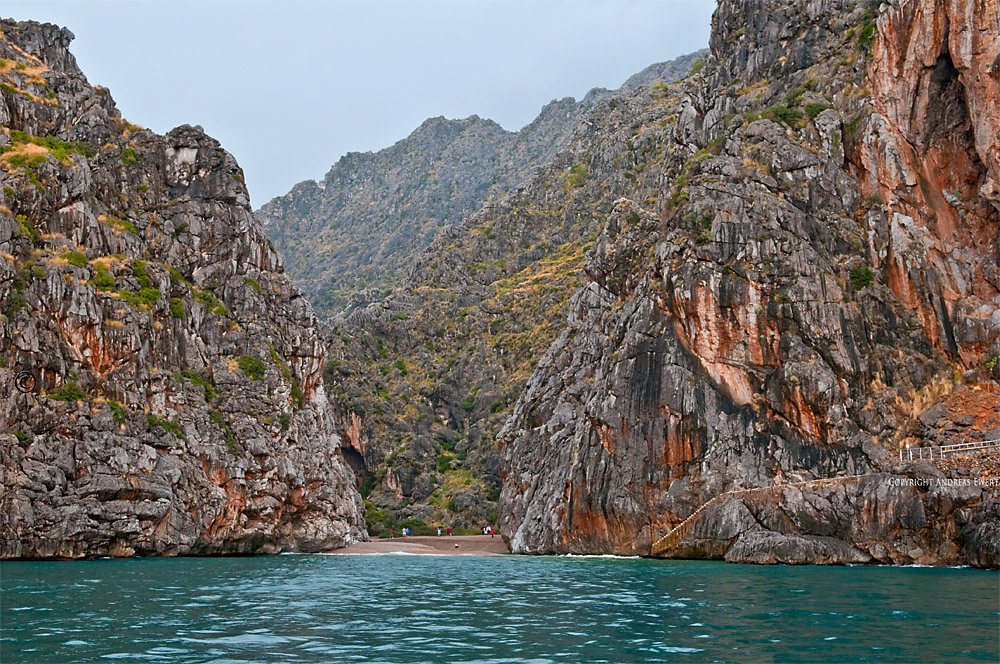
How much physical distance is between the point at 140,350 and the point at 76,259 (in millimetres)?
9666

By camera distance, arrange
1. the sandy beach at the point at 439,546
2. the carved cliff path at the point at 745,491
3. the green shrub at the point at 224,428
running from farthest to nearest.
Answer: the sandy beach at the point at 439,546, the green shrub at the point at 224,428, the carved cliff path at the point at 745,491

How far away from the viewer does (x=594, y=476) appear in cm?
7369

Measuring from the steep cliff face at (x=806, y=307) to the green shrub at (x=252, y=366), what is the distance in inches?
1261

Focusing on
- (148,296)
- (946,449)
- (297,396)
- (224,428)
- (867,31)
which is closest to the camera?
(946,449)

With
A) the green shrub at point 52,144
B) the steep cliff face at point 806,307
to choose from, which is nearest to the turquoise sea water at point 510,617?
the steep cliff face at point 806,307

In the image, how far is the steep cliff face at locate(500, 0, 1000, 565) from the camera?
216ft

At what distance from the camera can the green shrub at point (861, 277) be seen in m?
70.5

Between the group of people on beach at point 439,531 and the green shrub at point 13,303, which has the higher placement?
the green shrub at point 13,303

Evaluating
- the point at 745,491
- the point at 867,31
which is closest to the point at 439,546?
the point at 745,491

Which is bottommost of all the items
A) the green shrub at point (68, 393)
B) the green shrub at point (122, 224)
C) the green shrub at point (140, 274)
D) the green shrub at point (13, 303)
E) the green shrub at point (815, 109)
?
the green shrub at point (68, 393)

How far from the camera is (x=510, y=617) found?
90.9ft

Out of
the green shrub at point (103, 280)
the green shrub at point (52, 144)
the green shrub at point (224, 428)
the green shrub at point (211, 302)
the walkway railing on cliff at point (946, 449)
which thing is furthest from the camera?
the green shrub at point (211, 302)

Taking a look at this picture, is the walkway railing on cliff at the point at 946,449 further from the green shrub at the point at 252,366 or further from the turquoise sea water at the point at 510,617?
the green shrub at the point at 252,366

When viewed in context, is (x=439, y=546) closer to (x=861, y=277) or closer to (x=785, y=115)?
(x=861, y=277)
